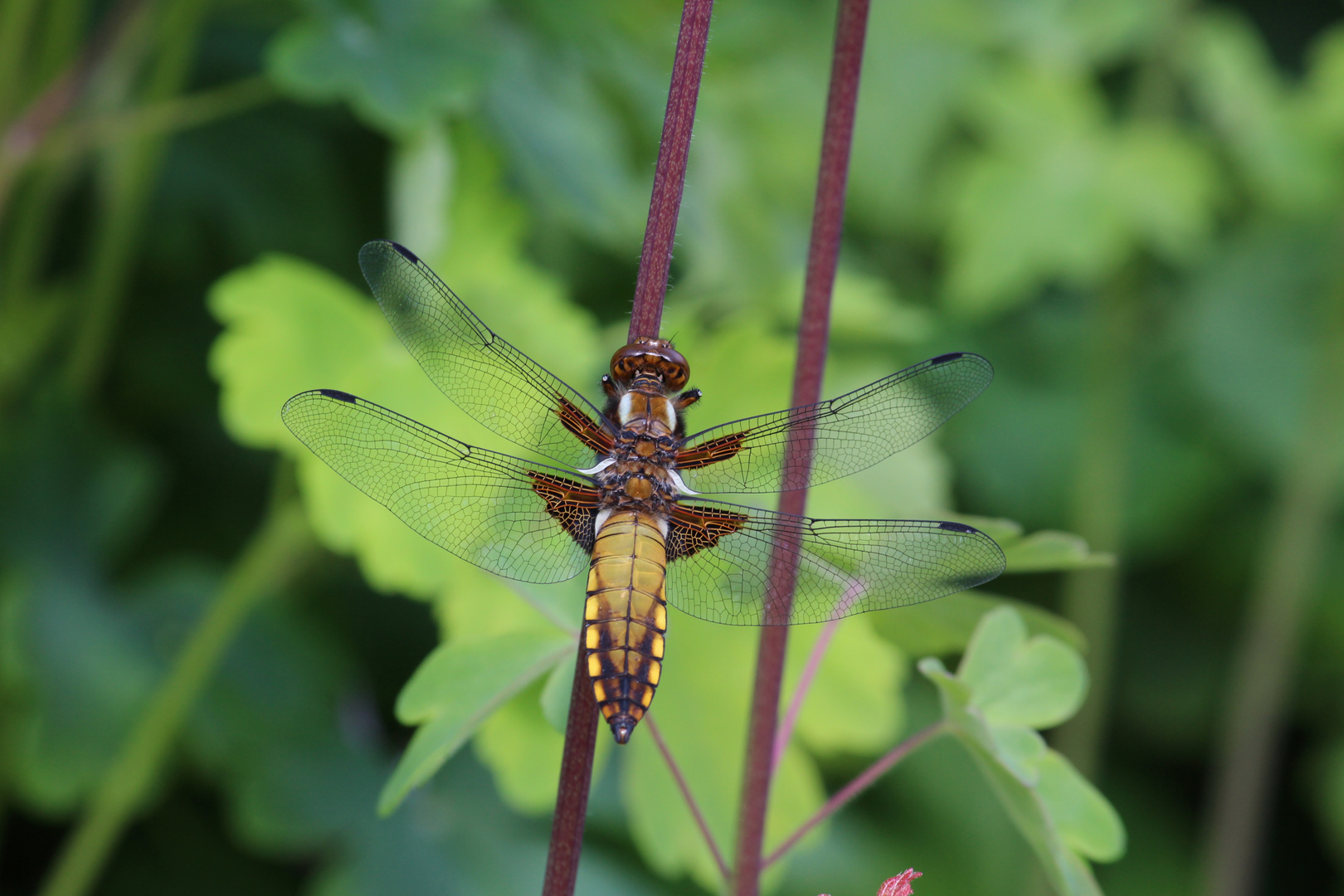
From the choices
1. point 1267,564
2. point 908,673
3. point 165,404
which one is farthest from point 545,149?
point 1267,564

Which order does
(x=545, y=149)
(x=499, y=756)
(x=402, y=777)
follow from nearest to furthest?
(x=402, y=777)
(x=499, y=756)
(x=545, y=149)

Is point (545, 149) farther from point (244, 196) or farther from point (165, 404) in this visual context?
point (165, 404)

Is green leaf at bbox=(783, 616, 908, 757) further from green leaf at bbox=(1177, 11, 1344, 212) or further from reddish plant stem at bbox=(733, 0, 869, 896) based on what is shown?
green leaf at bbox=(1177, 11, 1344, 212)

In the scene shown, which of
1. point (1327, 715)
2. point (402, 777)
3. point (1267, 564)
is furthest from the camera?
point (1327, 715)

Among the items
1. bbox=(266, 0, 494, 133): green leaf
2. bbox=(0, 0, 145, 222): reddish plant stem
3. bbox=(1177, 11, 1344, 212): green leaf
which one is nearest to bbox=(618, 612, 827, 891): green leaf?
bbox=(266, 0, 494, 133): green leaf

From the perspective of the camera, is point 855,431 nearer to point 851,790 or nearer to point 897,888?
point 851,790

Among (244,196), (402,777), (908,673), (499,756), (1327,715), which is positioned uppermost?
(244,196)
